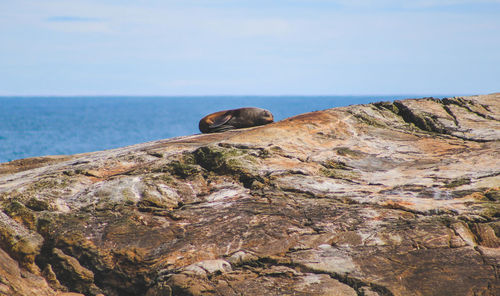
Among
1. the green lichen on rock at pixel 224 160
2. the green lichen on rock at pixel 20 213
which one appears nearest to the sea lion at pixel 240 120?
the green lichen on rock at pixel 224 160

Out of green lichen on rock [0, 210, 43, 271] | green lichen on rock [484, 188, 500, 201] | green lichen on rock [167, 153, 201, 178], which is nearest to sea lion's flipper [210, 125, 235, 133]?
green lichen on rock [167, 153, 201, 178]

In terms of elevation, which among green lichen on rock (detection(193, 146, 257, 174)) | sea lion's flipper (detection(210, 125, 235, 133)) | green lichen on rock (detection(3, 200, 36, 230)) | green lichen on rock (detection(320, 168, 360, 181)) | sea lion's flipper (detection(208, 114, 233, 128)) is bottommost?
green lichen on rock (detection(3, 200, 36, 230))

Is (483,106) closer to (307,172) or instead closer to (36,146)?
(307,172)

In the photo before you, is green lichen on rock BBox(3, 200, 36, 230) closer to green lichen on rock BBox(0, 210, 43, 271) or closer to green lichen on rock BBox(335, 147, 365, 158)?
green lichen on rock BBox(0, 210, 43, 271)

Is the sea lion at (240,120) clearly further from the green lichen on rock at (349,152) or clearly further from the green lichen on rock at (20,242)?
the green lichen on rock at (20,242)

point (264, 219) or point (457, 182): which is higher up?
point (457, 182)

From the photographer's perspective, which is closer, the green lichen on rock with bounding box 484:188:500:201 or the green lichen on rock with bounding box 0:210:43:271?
the green lichen on rock with bounding box 0:210:43:271

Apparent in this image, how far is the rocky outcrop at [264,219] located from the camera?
598 centimetres

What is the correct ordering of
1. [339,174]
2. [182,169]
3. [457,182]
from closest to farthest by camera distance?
1. [457,182]
2. [339,174]
3. [182,169]

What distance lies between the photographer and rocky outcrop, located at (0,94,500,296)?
598 centimetres

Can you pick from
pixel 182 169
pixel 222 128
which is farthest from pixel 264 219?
pixel 222 128

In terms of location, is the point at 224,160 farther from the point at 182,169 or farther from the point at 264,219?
the point at 264,219

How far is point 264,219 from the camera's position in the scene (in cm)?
680

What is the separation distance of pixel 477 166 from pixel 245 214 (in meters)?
3.49
